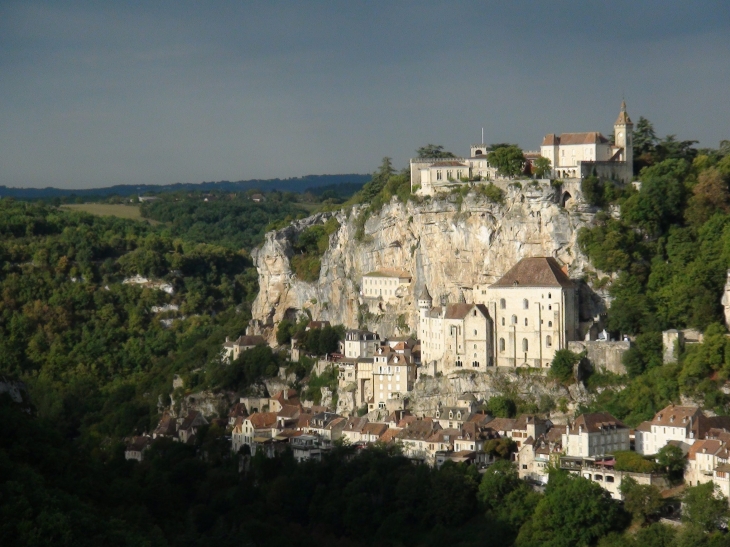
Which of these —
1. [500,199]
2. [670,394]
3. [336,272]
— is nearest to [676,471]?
[670,394]

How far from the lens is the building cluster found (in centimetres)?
7862

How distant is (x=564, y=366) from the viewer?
72.1 meters

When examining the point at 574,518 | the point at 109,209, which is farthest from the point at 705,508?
the point at 109,209

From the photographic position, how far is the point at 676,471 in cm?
6322

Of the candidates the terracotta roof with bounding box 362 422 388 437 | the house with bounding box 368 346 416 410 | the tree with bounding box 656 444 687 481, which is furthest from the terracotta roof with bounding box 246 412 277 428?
the tree with bounding box 656 444 687 481

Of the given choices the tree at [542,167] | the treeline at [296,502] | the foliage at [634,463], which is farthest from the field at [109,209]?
the foliage at [634,463]

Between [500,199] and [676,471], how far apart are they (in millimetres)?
19417

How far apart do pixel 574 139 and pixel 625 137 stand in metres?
2.62

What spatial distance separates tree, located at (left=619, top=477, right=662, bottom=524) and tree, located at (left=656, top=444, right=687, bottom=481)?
160 cm

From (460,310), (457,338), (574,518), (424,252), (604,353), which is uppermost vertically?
(424,252)

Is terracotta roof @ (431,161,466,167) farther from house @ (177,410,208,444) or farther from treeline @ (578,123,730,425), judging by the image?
house @ (177,410,208,444)

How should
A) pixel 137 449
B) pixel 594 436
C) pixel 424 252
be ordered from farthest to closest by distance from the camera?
pixel 137 449 → pixel 424 252 → pixel 594 436

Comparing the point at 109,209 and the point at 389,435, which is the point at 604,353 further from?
the point at 109,209

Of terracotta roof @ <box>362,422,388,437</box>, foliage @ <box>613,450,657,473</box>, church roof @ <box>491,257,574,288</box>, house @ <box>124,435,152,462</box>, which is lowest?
house @ <box>124,435,152,462</box>
